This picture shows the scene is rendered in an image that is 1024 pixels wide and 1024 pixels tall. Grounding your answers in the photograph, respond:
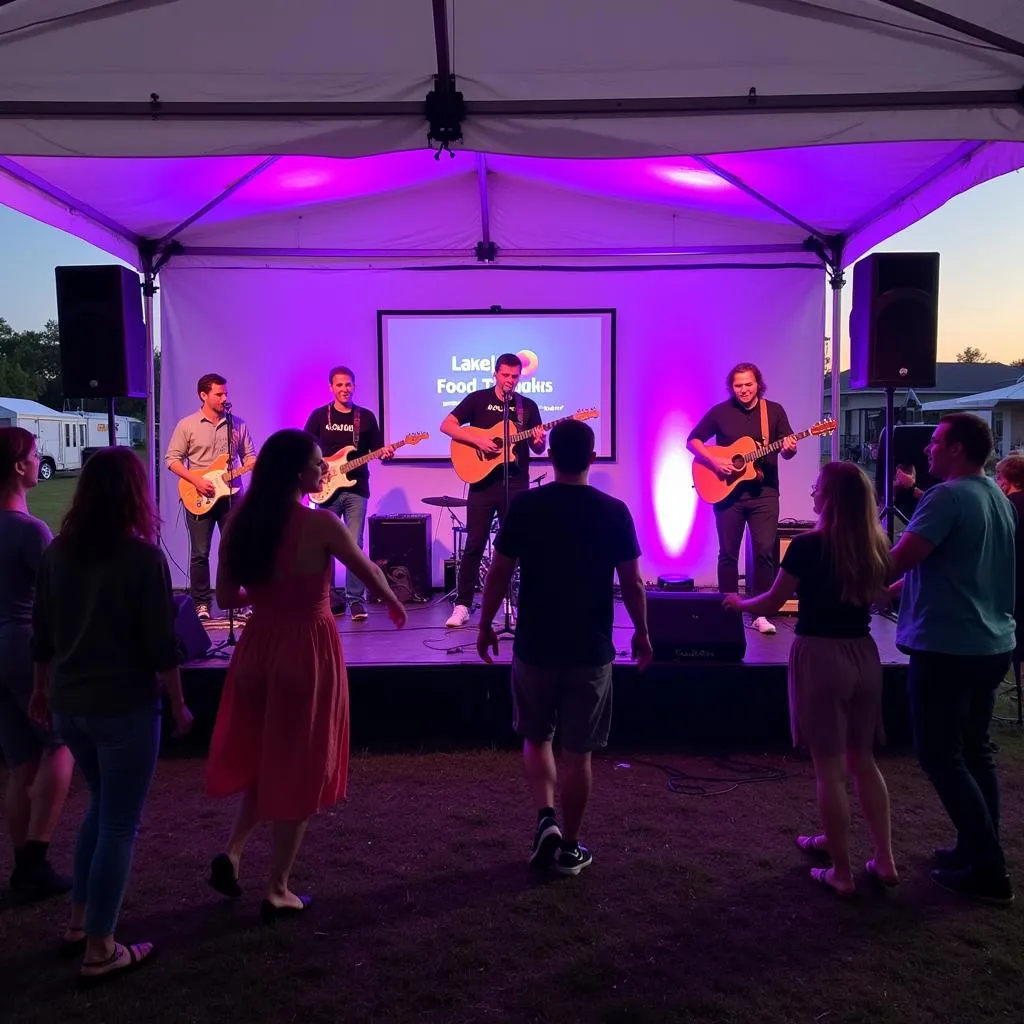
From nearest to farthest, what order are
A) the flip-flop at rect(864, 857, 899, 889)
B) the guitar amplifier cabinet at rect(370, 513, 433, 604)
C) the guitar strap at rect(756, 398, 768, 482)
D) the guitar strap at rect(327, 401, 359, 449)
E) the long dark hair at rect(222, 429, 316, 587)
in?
the long dark hair at rect(222, 429, 316, 587) < the flip-flop at rect(864, 857, 899, 889) < the guitar strap at rect(756, 398, 768, 482) < the guitar strap at rect(327, 401, 359, 449) < the guitar amplifier cabinet at rect(370, 513, 433, 604)

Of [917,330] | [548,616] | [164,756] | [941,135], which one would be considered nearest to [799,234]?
[917,330]

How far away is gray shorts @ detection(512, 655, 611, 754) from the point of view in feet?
9.89

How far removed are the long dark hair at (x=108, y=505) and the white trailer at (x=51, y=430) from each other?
123ft

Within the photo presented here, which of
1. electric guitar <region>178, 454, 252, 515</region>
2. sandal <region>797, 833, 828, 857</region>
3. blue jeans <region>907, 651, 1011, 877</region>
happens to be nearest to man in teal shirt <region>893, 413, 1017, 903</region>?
blue jeans <region>907, 651, 1011, 877</region>

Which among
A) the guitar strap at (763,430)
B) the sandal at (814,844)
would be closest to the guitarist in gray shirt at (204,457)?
the guitar strap at (763,430)

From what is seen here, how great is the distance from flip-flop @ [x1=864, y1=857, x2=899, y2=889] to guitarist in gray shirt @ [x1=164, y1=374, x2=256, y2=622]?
4513mm

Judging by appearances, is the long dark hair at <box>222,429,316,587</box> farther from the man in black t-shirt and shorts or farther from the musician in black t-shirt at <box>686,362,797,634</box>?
the musician in black t-shirt at <box>686,362,797,634</box>

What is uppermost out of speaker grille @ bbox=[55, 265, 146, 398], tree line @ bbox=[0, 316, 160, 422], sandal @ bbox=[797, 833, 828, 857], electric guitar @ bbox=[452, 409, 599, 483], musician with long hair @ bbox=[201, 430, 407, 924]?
tree line @ bbox=[0, 316, 160, 422]

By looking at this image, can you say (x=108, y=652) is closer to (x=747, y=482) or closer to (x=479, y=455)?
(x=479, y=455)

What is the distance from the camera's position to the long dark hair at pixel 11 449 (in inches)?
110

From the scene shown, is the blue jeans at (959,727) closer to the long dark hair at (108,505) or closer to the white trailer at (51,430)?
the long dark hair at (108,505)

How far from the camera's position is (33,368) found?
61906 mm

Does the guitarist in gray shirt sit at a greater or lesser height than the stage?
greater

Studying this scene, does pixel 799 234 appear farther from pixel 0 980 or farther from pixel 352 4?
pixel 0 980
